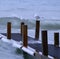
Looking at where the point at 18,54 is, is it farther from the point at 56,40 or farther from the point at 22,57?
the point at 56,40

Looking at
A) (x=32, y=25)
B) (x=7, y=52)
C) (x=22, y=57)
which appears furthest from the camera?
(x=32, y=25)

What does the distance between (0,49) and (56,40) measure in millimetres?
3523

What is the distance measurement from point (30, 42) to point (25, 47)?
0.98m

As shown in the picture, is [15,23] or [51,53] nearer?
[51,53]

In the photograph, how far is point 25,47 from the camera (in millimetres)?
12680

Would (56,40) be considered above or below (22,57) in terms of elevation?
above

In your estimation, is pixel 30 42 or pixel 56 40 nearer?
pixel 56 40

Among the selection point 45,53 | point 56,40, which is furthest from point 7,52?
point 45,53

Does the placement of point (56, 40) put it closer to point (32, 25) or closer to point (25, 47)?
point (25, 47)

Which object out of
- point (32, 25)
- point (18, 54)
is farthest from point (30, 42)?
point (32, 25)

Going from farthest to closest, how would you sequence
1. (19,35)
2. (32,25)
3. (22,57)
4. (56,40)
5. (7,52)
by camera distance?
(32,25)
(19,35)
(7,52)
(22,57)
(56,40)

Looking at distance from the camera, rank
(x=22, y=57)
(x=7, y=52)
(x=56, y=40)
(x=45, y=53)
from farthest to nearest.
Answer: (x=7, y=52)
(x=22, y=57)
(x=56, y=40)
(x=45, y=53)

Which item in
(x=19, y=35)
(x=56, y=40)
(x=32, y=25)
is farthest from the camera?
(x=32, y=25)

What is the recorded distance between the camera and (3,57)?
13.0 meters
